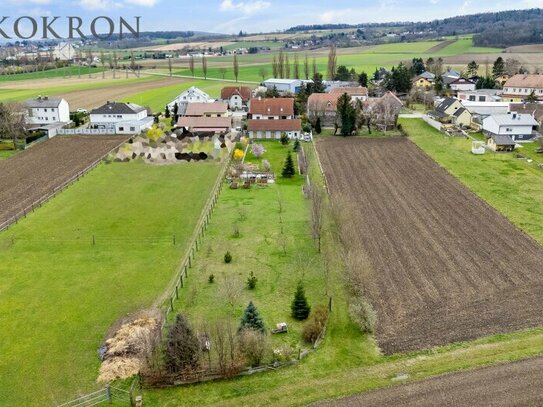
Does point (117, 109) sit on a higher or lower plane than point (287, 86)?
lower

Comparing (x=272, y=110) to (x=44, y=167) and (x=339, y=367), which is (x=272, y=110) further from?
(x=339, y=367)

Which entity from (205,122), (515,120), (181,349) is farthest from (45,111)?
(515,120)

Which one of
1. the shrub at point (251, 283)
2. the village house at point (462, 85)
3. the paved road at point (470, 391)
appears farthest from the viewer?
the village house at point (462, 85)

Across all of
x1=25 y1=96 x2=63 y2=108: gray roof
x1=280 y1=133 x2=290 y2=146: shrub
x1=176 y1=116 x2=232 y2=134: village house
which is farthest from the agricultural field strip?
x1=280 y1=133 x2=290 y2=146: shrub

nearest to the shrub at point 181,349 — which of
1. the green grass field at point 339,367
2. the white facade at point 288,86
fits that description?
the green grass field at point 339,367

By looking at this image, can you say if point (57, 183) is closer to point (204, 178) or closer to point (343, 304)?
point (204, 178)

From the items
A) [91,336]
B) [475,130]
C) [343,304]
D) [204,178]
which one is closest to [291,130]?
[204,178]

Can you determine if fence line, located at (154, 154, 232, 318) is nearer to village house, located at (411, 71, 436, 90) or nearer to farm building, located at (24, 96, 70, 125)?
farm building, located at (24, 96, 70, 125)

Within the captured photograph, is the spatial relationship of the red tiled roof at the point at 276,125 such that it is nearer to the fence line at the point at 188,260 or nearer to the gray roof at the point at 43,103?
the fence line at the point at 188,260
